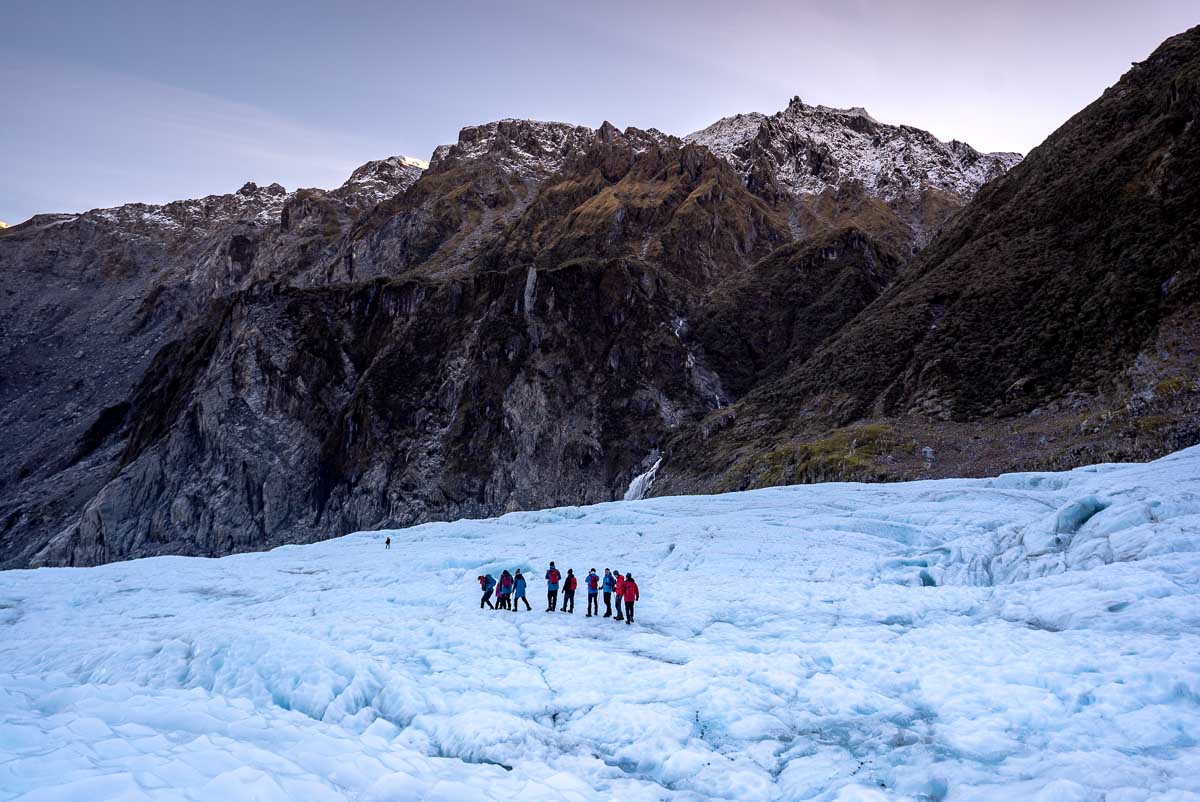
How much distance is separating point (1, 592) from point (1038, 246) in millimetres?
101571

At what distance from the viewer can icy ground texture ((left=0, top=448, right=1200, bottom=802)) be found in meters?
10.9

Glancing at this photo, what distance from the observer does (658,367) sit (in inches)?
4983

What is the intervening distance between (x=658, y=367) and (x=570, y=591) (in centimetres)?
10404

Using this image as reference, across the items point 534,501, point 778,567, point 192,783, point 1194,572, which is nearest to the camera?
point 192,783

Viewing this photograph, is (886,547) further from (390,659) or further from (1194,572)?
(390,659)

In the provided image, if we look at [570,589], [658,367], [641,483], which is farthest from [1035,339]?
[570,589]

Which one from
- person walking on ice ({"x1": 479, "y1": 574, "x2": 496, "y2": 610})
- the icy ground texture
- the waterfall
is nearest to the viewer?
the icy ground texture

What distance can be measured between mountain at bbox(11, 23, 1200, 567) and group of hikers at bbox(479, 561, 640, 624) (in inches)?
1756

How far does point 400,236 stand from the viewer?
199 m

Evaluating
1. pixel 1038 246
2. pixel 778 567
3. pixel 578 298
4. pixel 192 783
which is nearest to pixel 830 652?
pixel 778 567

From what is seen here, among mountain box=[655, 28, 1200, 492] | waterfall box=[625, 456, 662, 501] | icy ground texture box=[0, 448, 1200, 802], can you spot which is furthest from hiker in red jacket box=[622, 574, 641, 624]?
waterfall box=[625, 456, 662, 501]

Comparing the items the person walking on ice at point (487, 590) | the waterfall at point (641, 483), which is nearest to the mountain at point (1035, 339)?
the waterfall at point (641, 483)

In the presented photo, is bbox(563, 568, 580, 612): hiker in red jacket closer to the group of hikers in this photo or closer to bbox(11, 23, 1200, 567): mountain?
the group of hikers

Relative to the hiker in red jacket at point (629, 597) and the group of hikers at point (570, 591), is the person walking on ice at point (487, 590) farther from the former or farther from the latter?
the hiker in red jacket at point (629, 597)
